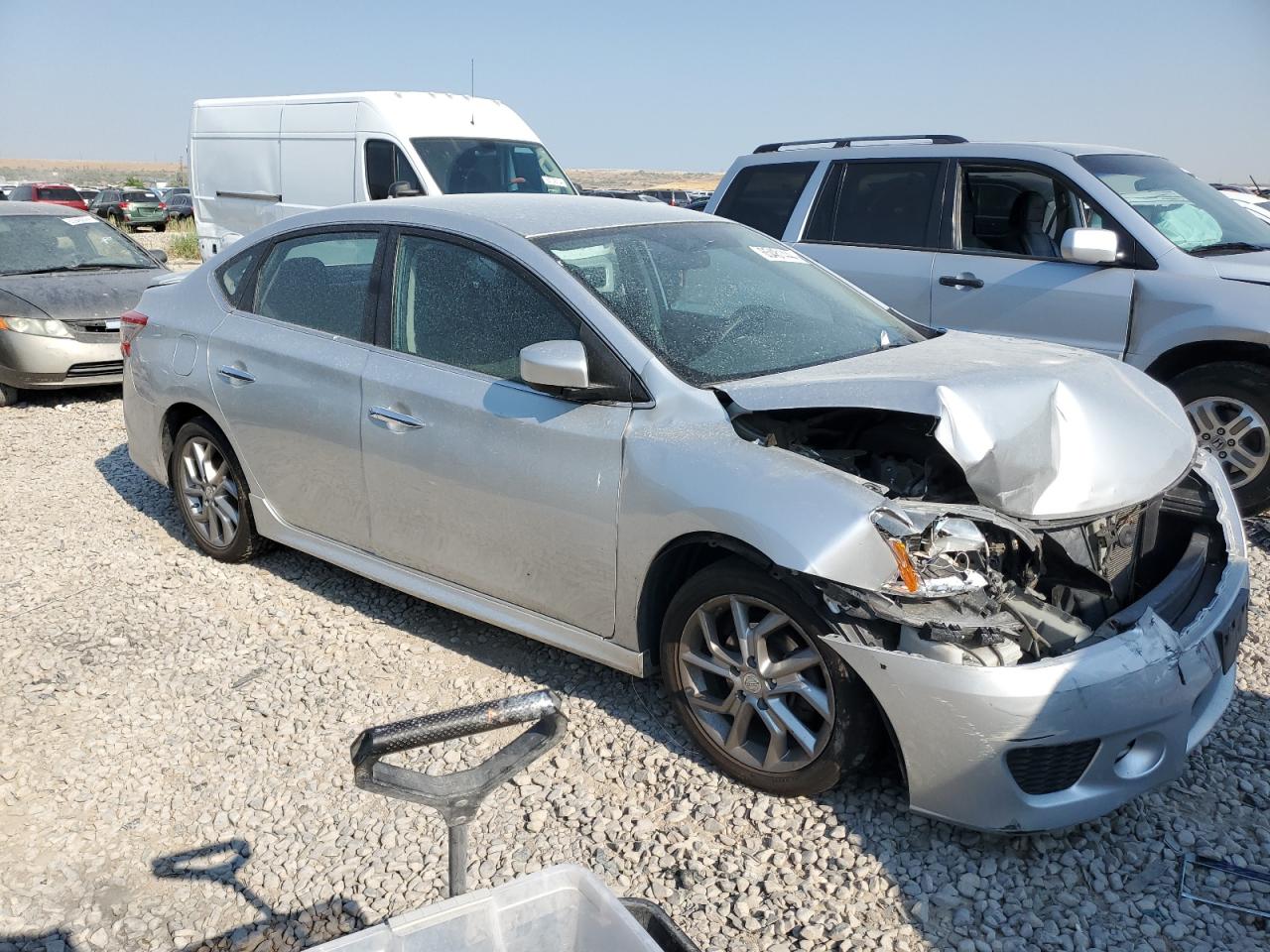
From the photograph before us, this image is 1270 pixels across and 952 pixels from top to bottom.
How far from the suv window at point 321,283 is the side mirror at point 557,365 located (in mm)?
1106

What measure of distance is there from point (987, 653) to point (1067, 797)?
46cm

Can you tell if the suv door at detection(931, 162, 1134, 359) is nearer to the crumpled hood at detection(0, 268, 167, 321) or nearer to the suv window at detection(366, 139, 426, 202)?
the suv window at detection(366, 139, 426, 202)

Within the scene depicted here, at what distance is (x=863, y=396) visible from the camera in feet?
10.8

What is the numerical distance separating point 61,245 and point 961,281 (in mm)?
7720

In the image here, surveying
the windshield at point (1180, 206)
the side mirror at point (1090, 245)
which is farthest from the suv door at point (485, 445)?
the windshield at point (1180, 206)

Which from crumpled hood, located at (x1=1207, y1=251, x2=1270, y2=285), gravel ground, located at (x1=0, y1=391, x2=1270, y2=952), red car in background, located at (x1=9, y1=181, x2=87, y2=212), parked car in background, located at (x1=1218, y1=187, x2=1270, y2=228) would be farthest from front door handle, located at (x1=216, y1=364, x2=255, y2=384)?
red car in background, located at (x1=9, y1=181, x2=87, y2=212)

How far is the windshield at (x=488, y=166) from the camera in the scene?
436 inches

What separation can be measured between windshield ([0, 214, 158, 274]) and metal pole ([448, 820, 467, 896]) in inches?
359

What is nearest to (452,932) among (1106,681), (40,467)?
(1106,681)

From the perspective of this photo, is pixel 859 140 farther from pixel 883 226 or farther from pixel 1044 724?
pixel 1044 724

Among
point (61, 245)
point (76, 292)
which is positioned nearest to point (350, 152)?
point (61, 245)

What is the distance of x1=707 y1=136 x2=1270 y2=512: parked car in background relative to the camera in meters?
5.82

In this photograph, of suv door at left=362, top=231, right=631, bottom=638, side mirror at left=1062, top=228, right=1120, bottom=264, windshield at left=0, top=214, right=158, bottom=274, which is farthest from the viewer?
windshield at left=0, top=214, right=158, bottom=274

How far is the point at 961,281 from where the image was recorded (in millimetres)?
6664
